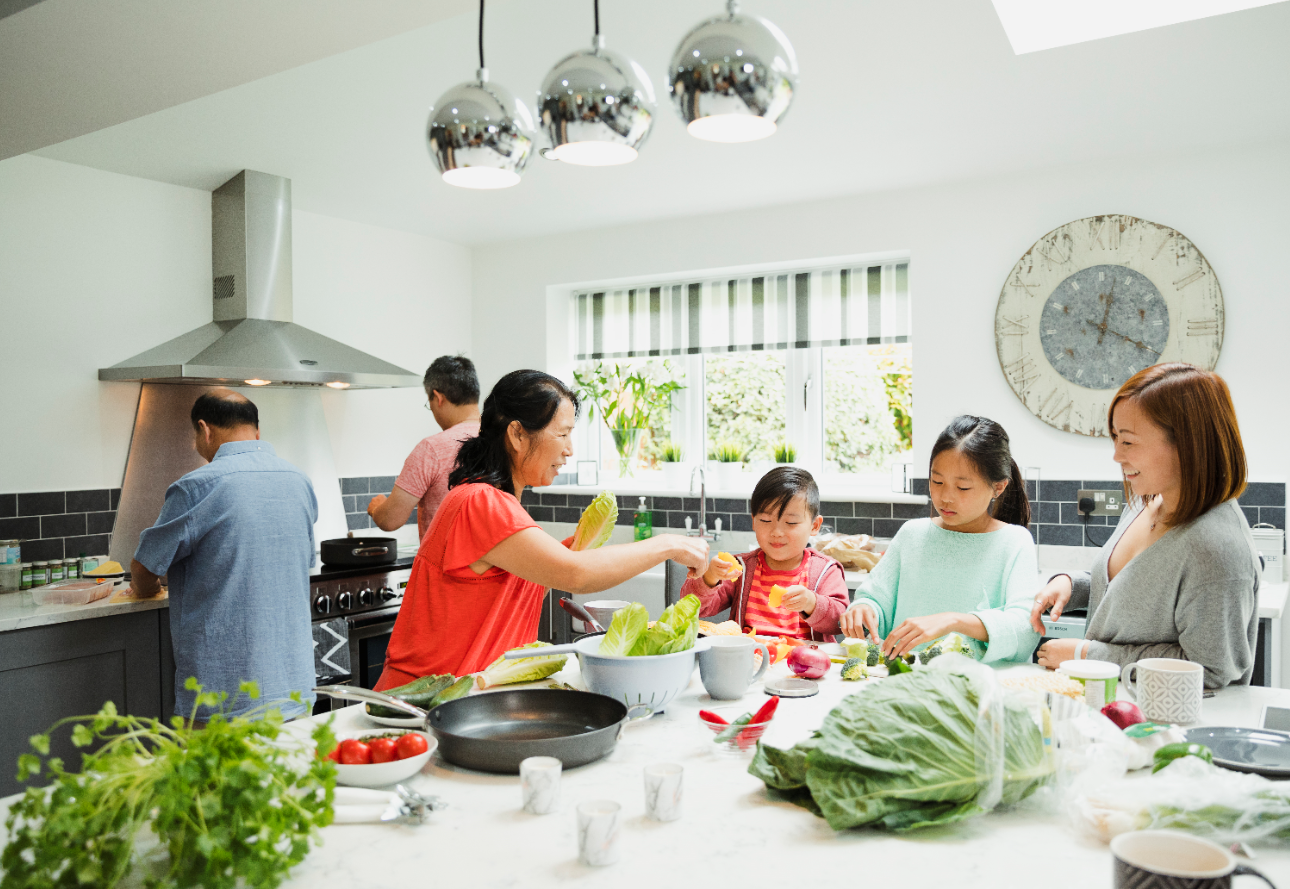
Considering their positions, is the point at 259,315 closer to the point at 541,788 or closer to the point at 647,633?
the point at 647,633

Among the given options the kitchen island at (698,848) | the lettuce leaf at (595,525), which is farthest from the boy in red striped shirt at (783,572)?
the kitchen island at (698,848)

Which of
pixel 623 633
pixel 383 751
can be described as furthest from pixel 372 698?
pixel 623 633

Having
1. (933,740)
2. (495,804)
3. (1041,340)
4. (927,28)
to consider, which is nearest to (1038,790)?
(933,740)

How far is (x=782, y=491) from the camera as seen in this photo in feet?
8.25

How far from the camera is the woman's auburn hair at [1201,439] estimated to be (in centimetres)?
166

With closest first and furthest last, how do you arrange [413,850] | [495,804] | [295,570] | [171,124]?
[413,850], [495,804], [295,570], [171,124]

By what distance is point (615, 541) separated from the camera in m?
4.73

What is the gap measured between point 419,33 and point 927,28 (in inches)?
56.9

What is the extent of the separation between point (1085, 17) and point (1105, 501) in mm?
1942

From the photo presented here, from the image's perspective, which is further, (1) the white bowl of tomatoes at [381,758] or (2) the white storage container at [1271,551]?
(2) the white storage container at [1271,551]

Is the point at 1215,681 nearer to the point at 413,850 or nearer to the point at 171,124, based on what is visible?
the point at 413,850

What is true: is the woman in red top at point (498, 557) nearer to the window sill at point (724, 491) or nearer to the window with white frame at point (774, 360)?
the window sill at point (724, 491)

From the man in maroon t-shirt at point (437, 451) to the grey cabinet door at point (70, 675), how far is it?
38.6 inches

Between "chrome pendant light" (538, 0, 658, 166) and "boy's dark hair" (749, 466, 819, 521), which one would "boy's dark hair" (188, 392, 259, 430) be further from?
"chrome pendant light" (538, 0, 658, 166)
